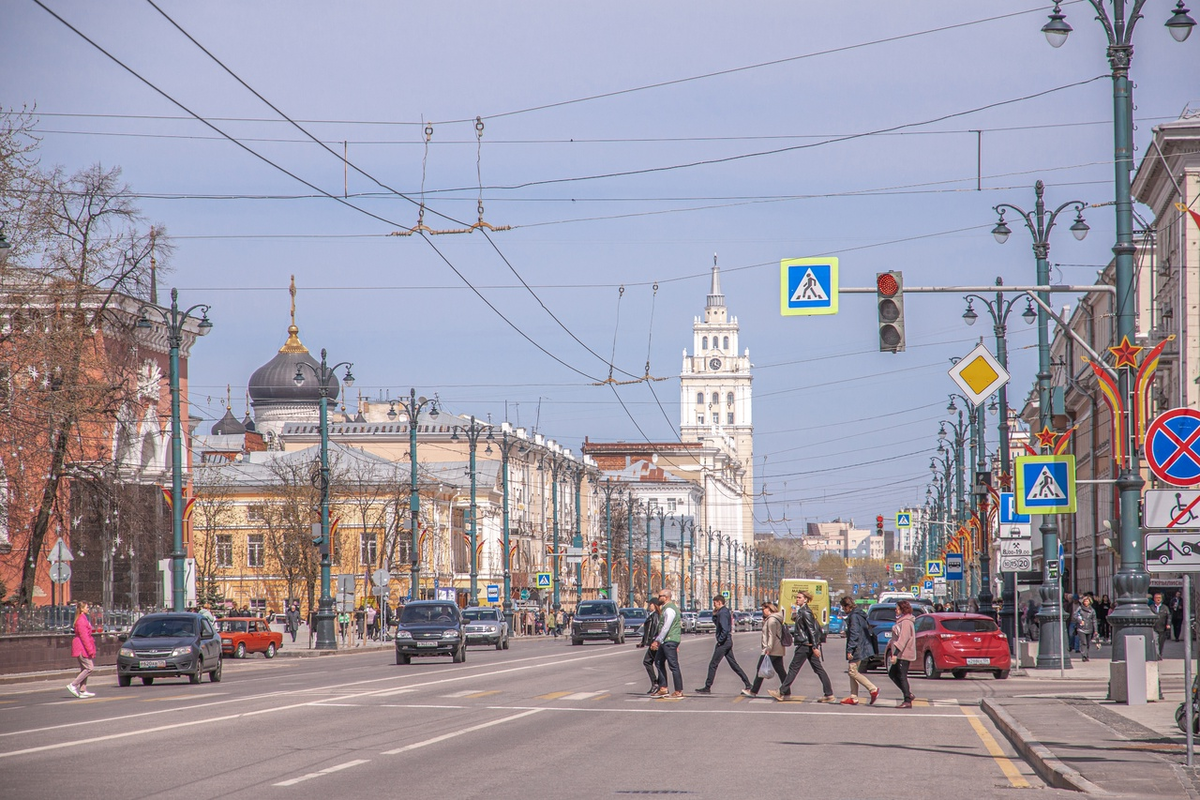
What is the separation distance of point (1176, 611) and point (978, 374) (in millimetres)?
36547

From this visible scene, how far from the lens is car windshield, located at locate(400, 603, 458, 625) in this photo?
43375mm

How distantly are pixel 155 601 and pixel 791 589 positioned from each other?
3625 centimetres

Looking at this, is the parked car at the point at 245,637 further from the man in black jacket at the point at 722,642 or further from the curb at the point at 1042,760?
the curb at the point at 1042,760

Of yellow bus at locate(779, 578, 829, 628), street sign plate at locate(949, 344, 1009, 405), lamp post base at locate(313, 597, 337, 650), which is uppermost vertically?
street sign plate at locate(949, 344, 1009, 405)

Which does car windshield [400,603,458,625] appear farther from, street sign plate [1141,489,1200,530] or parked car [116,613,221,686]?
street sign plate [1141,489,1200,530]

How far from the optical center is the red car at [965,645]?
33188 mm

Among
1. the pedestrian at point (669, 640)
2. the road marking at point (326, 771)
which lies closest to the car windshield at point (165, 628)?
the pedestrian at point (669, 640)

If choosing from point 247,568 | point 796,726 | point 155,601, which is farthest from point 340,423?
point 796,726

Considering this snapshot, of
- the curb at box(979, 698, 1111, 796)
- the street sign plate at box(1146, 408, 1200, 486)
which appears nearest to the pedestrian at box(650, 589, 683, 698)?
the curb at box(979, 698, 1111, 796)

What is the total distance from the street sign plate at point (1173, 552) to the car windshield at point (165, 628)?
74.8 ft

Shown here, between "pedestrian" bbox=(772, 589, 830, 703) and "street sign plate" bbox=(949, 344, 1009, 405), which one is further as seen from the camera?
"pedestrian" bbox=(772, 589, 830, 703)

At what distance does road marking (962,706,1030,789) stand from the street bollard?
2.17 meters

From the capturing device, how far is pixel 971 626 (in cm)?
3366

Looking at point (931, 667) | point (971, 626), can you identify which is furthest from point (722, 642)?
point (931, 667)
